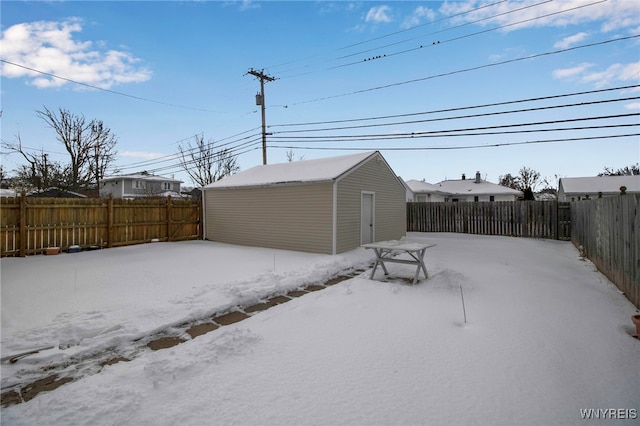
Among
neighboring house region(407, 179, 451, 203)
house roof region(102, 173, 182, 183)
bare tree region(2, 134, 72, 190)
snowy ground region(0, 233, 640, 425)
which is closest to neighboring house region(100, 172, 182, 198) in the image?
house roof region(102, 173, 182, 183)

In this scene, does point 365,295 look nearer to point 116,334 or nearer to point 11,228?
point 116,334

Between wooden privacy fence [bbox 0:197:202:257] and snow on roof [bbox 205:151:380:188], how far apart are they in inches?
87.8

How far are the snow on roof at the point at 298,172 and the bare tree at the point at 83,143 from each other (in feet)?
50.3

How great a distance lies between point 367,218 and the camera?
38.2ft

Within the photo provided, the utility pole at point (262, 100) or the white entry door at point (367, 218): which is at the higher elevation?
the utility pole at point (262, 100)

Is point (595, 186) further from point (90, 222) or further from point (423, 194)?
point (90, 222)

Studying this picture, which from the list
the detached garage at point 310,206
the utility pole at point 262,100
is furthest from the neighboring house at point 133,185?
the detached garage at point 310,206

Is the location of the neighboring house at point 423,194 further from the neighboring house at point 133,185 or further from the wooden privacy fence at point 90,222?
the neighboring house at point 133,185

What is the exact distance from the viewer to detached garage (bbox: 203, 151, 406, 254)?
32.9 ft

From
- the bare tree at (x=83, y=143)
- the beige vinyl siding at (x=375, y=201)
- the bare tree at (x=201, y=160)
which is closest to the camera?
the beige vinyl siding at (x=375, y=201)

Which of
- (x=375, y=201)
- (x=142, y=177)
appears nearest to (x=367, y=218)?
(x=375, y=201)

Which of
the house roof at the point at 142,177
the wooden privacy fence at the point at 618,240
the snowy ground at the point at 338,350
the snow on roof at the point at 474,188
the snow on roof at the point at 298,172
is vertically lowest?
the snowy ground at the point at 338,350

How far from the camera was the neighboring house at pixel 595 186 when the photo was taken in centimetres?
2577

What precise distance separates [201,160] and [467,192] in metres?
28.7
